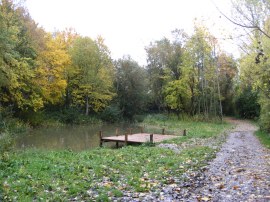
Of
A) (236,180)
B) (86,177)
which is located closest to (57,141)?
(86,177)

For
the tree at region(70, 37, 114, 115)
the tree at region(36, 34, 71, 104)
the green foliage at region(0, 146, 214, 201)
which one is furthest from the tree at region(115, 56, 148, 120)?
the green foliage at region(0, 146, 214, 201)

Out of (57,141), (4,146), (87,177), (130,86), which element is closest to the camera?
(87,177)

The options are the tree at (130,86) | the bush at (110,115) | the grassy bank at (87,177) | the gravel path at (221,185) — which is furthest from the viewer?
the tree at (130,86)

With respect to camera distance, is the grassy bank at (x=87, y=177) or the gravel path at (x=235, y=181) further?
the grassy bank at (x=87, y=177)

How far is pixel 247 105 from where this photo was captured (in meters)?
53.5

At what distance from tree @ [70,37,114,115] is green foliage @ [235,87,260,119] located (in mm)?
25132

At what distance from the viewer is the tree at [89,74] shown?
43.8 meters

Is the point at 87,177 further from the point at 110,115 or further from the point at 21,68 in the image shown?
the point at 110,115

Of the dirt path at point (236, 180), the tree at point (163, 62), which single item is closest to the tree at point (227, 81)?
the tree at point (163, 62)

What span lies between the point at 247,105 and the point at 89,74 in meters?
30.4

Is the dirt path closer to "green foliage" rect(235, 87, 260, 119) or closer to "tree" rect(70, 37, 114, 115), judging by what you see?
"tree" rect(70, 37, 114, 115)

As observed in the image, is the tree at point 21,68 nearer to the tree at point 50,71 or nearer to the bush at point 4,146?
the tree at point 50,71

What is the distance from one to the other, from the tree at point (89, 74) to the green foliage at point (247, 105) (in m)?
25.1

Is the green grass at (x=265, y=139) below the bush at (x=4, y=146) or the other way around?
below
